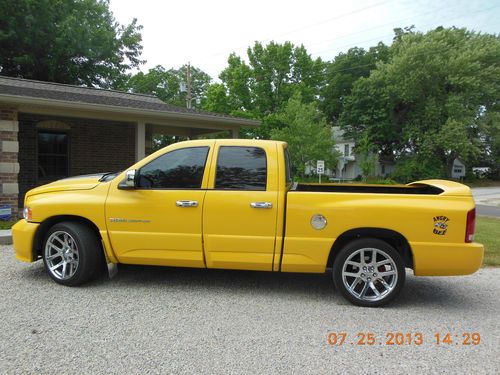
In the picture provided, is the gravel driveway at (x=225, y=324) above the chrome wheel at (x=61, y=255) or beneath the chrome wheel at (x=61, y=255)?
beneath

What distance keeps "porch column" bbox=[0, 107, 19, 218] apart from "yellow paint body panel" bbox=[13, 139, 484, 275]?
5.16 meters

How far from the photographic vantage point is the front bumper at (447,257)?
4211mm

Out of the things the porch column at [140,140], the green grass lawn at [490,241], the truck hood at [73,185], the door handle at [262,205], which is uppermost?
the porch column at [140,140]

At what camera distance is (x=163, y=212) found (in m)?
4.65

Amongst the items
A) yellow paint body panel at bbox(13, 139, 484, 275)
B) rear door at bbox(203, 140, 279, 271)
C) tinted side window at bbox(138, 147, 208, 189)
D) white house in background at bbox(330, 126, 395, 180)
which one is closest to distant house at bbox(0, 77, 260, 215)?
yellow paint body panel at bbox(13, 139, 484, 275)

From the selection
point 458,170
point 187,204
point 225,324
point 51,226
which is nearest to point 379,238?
point 225,324

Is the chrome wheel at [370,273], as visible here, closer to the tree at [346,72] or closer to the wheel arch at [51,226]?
the wheel arch at [51,226]

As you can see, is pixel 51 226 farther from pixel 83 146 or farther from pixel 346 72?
pixel 346 72

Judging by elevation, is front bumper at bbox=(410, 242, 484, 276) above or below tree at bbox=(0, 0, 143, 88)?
below

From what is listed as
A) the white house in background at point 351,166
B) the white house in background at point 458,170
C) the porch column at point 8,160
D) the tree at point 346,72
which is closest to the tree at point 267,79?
the tree at point 346,72

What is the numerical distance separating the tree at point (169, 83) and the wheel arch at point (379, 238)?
38104 millimetres

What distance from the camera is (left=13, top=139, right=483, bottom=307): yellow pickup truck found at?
428 centimetres

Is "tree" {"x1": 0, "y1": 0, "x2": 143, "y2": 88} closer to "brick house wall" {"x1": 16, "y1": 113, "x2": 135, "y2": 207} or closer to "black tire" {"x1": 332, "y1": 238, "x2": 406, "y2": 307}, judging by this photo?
"brick house wall" {"x1": 16, "y1": 113, "x2": 135, "y2": 207}

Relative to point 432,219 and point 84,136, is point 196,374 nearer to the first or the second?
point 432,219
